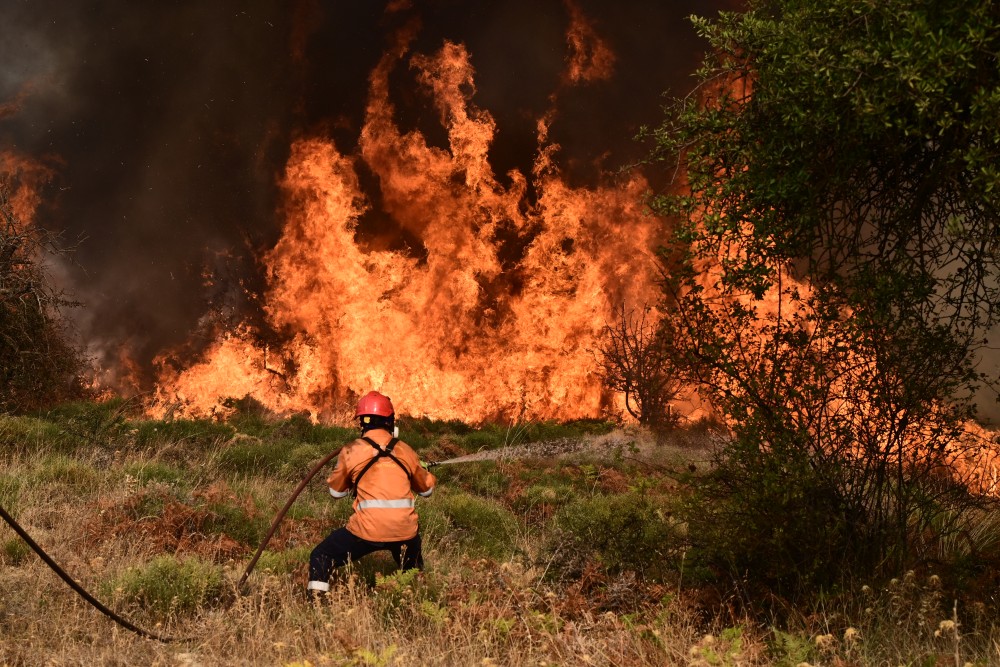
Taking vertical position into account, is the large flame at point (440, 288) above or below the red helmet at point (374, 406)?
above

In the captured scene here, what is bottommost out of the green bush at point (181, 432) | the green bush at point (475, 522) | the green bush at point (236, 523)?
the green bush at point (475, 522)

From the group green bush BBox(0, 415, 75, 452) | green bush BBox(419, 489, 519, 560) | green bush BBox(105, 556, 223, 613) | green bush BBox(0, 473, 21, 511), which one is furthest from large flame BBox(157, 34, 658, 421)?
green bush BBox(105, 556, 223, 613)

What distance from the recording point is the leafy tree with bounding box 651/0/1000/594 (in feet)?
22.0

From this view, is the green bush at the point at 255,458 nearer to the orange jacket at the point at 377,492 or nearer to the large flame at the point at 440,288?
the orange jacket at the point at 377,492

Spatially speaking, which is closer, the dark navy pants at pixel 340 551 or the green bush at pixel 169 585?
the green bush at pixel 169 585

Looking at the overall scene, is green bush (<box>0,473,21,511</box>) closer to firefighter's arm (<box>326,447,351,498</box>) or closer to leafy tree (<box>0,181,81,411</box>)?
firefighter's arm (<box>326,447,351,498</box>)

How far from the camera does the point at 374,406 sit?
7484 mm

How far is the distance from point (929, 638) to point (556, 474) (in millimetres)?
9160

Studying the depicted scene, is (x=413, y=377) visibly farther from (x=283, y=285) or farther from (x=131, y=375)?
(x=131, y=375)

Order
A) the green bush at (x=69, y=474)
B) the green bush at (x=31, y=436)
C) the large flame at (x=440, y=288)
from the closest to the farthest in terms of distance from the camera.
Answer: the green bush at (x=69, y=474) → the green bush at (x=31, y=436) → the large flame at (x=440, y=288)

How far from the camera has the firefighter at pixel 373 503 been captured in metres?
7.08

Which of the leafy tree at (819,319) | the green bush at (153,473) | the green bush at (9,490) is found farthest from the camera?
the green bush at (153,473)

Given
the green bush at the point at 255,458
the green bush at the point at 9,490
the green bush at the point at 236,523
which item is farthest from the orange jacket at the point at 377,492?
the green bush at the point at 255,458

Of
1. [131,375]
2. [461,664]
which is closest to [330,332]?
[131,375]
